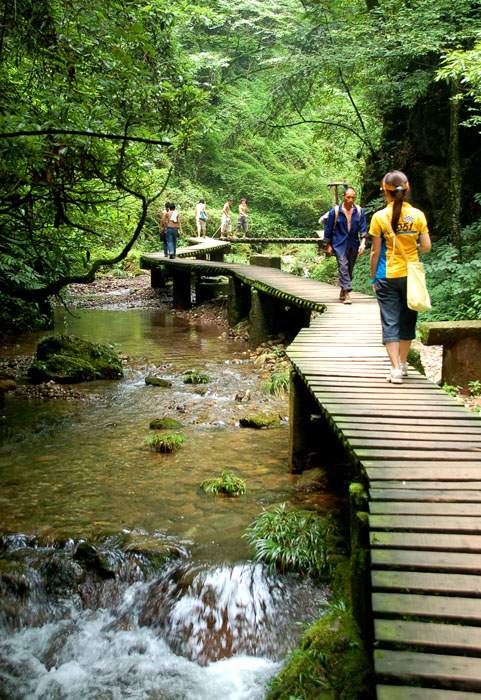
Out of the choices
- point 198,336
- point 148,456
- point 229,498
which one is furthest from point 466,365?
point 198,336

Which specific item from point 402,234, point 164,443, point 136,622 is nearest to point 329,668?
point 136,622

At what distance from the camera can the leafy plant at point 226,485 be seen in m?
5.73

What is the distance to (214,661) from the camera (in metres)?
3.91

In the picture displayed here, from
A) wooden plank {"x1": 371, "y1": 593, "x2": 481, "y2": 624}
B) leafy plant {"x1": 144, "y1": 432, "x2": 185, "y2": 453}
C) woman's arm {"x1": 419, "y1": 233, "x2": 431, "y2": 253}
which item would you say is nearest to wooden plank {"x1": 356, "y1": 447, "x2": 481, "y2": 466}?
wooden plank {"x1": 371, "y1": 593, "x2": 481, "y2": 624}

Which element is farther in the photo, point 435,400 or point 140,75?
point 140,75

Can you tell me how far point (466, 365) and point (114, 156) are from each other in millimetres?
5127

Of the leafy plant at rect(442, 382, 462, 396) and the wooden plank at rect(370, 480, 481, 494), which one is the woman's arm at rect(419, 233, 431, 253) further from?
the leafy plant at rect(442, 382, 462, 396)

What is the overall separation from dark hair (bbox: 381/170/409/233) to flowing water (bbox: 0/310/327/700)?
2.84m

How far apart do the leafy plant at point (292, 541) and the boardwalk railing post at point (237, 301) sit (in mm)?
11248

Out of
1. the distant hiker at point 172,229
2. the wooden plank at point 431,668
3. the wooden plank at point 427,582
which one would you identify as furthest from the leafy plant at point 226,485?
the distant hiker at point 172,229

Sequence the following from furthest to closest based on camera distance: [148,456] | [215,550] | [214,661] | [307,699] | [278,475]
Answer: [148,456] < [278,475] < [215,550] < [214,661] < [307,699]

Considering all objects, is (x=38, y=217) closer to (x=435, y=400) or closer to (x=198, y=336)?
(x=435, y=400)

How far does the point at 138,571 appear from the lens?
461 centimetres

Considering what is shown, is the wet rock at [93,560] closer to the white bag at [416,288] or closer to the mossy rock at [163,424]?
the mossy rock at [163,424]
